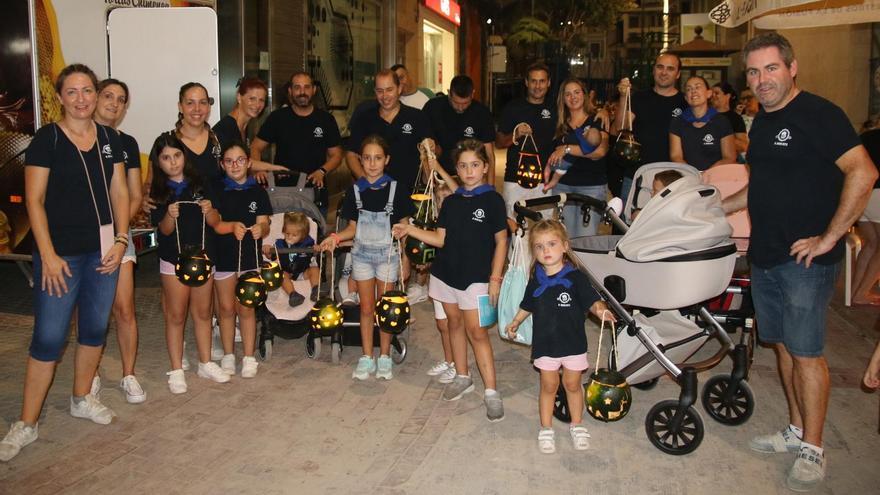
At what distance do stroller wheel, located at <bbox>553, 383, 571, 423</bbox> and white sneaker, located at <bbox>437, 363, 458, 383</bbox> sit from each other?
99 centimetres

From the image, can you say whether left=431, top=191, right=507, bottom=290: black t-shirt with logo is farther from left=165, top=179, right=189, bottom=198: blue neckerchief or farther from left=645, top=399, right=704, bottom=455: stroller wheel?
left=165, top=179, right=189, bottom=198: blue neckerchief

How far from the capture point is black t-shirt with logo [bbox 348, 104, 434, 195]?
23.4 ft

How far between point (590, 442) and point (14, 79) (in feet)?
19.3

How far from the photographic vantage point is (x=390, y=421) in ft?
17.8

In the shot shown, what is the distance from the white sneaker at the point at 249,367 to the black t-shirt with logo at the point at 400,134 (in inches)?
77.8

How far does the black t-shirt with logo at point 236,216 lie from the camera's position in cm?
603

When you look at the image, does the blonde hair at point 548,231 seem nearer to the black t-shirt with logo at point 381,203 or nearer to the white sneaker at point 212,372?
the black t-shirt with logo at point 381,203

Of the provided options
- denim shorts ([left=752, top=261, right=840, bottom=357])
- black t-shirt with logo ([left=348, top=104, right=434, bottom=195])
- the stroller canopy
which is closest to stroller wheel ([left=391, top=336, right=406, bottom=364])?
black t-shirt with logo ([left=348, top=104, right=434, bottom=195])

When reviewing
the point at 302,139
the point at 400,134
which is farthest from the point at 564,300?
the point at 302,139

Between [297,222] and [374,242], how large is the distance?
3.30ft

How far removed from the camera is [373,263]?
20.2ft

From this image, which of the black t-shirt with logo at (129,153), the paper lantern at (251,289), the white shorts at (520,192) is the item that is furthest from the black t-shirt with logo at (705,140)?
the black t-shirt with logo at (129,153)

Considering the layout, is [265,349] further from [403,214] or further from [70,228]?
[70,228]

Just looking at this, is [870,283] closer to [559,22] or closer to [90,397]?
[90,397]
